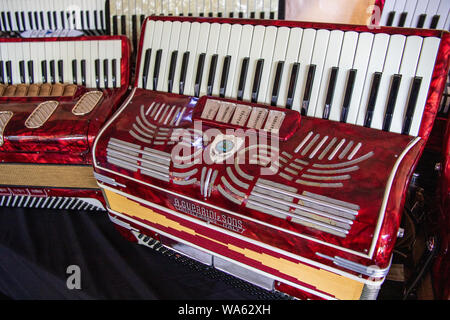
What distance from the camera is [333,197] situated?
3.28ft

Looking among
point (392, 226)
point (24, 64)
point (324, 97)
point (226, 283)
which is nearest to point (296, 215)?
point (392, 226)

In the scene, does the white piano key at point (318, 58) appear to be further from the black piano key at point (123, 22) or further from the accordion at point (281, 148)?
the black piano key at point (123, 22)

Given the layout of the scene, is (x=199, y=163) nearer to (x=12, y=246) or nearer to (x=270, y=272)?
(x=270, y=272)

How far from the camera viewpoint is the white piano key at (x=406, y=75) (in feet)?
3.75

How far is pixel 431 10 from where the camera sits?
1.70 m

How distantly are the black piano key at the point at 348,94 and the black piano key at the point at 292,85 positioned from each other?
195 millimetres

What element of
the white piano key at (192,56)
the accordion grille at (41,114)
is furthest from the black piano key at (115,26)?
the white piano key at (192,56)

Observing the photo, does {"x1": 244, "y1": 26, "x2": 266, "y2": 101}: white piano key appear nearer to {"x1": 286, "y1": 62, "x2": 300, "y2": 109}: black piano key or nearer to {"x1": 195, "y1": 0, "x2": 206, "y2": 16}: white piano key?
{"x1": 286, "y1": 62, "x2": 300, "y2": 109}: black piano key

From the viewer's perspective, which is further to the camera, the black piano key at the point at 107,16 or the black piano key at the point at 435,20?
the black piano key at the point at 107,16

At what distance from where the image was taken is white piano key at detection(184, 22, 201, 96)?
1.51 meters

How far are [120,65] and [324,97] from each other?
1.10 meters

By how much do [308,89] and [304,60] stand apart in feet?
0.39

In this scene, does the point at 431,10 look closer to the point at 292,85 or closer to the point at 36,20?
the point at 292,85

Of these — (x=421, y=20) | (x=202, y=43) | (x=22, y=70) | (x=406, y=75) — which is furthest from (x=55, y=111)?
(x=421, y=20)
